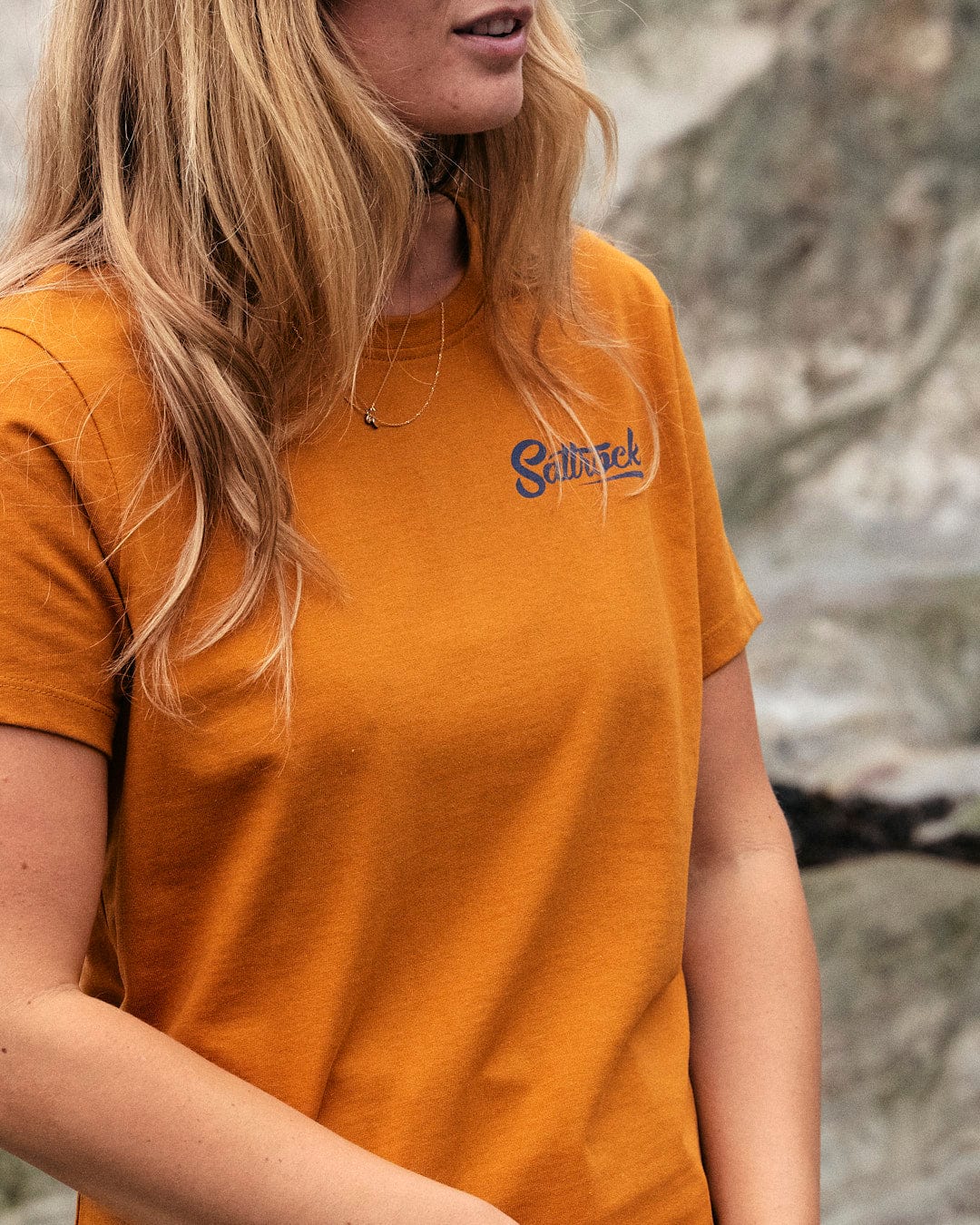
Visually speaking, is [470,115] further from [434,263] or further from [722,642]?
[722,642]

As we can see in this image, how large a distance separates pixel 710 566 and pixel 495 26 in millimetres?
444

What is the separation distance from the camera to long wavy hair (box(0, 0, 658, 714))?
888 mm

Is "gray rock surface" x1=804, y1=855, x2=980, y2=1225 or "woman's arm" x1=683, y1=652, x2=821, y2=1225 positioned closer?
"woman's arm" x1=683, y1=652, x2=821, y2=1225

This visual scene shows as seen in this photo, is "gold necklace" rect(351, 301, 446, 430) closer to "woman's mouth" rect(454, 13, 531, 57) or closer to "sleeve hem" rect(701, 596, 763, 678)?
"woman's mouth" rect(454, 13, 531, 57)

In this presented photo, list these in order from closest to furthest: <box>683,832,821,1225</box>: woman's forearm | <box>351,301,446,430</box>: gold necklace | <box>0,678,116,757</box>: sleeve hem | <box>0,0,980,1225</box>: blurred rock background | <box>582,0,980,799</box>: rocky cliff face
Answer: <box>0,678,116,757</box>: sleeve hem → <box>351,301,446,430</box>: gold necklace → <box>683,832,821,1225</box>: woman's forearm → <box>0,0,980,1225</box>: blurred rock background → <box>582,0,980,799</box>: rocky cliff face

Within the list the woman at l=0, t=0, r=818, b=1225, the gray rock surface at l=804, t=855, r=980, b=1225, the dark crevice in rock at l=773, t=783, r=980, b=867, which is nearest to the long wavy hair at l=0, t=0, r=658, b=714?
the woman at l=0, t=0, r=818, b=1225

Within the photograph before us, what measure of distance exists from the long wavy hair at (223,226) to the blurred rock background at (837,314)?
1.54m

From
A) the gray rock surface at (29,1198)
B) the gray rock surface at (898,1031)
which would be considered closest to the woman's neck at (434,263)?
the gray rock surface at (898,1031)

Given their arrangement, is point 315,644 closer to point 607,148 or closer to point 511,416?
point 511,416

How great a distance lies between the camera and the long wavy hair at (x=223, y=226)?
888 millimetres

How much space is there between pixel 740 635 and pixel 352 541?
381 millimetres

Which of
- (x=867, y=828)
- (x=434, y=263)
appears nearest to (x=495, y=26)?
(x=434, y=263)

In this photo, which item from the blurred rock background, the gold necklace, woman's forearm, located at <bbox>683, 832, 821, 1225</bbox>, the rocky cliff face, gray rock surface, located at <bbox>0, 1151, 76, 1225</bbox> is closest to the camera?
the gold necklace

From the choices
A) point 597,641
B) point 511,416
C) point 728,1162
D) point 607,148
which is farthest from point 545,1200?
point 607,148
